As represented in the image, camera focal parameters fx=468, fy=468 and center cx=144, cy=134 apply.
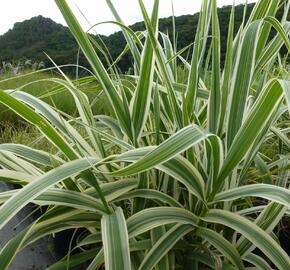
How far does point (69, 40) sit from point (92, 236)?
15.4 feet

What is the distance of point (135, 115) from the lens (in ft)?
3.46

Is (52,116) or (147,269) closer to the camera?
(147,269)

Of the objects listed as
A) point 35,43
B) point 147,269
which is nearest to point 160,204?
point 147,269

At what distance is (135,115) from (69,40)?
4.63 m

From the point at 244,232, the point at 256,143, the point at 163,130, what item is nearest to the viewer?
the point at 244,232

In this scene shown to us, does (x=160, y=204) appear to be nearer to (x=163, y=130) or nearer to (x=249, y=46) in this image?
(x=163, y=130)

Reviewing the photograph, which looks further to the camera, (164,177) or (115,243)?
(164,177)

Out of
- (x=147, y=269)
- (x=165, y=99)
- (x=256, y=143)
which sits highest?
(x=165, y=99)

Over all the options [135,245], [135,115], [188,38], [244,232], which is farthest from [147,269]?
[188,38]

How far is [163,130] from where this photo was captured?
→ 1.24 m

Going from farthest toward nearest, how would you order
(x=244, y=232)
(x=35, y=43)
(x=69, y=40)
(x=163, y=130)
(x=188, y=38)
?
(x=35, y=43) < (x=69, y=40) < (x=188, y=38) < (x=163, y=130) < (x=244, y=232)

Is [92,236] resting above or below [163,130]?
below

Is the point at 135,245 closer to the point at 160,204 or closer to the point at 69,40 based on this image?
the point at 160,204

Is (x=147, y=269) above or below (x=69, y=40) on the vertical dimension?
below
